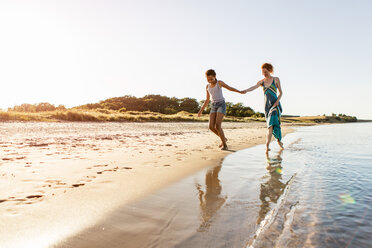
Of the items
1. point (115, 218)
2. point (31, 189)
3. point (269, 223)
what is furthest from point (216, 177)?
point (31, 189)

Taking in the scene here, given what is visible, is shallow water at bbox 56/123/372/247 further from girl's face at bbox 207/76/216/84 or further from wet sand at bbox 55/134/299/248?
girl's face at bbox 207/76/216/84

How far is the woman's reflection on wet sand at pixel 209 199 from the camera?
1.93 m

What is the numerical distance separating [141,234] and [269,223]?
981 mm

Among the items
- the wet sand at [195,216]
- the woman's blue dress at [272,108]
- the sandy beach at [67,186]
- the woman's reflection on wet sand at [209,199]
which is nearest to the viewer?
the wet sand at [195,216]

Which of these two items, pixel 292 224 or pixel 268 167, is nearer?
pixel 292 224

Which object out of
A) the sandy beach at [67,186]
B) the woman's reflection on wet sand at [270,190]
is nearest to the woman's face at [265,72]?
the sandy beach at [67,186]

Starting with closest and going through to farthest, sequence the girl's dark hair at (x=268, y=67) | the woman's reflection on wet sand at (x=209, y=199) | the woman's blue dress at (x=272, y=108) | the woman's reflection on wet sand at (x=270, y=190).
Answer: the woman's reflection on wet sand at (x=209, y=199)
the woman's reflection on wet sand at (x=270, y=190)
the girl's dark hair at (x=268, y=67)
the woman's blue dress at (x=272, y=108)

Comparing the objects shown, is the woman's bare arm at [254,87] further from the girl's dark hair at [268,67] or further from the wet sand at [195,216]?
the wet sand at [195,216]

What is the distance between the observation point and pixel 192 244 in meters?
1.54

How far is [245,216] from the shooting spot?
2006 mm

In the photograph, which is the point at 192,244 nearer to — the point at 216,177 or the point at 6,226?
the point at 6,226

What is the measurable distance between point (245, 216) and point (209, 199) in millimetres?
522

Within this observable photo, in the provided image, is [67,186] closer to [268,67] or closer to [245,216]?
[245,216]

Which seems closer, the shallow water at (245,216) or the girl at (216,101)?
the shallow water at (245,216)
